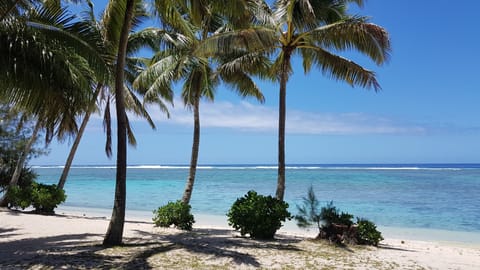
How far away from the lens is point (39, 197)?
15.3 meters

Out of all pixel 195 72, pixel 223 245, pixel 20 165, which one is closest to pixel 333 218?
pixel 223 245

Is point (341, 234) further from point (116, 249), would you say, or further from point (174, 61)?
point (174, 61)

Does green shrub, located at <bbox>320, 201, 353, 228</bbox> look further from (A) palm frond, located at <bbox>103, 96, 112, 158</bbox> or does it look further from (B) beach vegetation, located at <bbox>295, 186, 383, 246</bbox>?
(A) palm frond, located at <bbox>103, 96, 112, 158</bbox>

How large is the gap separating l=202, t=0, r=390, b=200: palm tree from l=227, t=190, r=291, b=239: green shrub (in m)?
0.95

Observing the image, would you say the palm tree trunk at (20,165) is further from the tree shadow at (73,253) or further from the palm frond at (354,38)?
the palm frond at (354,38)

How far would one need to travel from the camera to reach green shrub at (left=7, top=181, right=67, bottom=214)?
15398 mm

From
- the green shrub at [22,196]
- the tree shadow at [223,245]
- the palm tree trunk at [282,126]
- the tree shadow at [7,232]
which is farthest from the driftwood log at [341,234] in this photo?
the green shrub at [22,196]

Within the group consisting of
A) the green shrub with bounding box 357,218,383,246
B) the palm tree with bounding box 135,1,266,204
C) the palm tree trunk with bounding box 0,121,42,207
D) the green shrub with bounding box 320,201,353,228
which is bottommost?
the green shrub with bounding box 357,218,383,246

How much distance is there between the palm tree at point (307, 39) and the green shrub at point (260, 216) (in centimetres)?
95

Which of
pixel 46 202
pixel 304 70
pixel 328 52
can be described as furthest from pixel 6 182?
pixel 328 52

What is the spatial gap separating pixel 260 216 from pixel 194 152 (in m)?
4.15

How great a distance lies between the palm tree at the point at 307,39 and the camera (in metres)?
10.4

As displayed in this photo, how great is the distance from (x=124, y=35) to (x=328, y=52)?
549 centimetres

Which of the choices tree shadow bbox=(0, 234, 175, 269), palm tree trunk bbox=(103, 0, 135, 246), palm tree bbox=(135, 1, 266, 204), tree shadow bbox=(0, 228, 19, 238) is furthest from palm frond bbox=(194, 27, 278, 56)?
tree shadow bbox=(0, 228, 19, 238)
